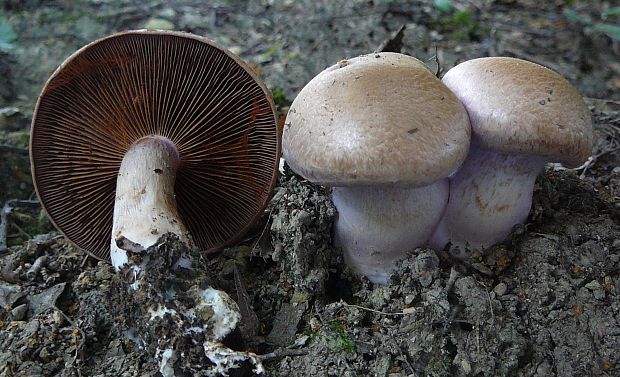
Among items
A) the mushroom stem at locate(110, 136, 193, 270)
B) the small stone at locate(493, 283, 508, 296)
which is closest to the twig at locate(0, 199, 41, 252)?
the mushroom stem at locate(110, 136, 193, 270)

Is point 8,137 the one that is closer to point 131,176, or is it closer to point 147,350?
point 131,176

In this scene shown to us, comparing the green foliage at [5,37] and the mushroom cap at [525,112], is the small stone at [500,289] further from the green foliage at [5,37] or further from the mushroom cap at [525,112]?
the green foliage at [5,37]

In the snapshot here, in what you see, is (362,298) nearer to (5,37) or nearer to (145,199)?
(145,199)

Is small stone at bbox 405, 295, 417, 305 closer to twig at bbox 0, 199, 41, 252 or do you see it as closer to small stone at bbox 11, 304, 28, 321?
small stone at bbox 11, 304, 28, 321

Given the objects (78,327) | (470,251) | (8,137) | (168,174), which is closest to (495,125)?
(470,251)

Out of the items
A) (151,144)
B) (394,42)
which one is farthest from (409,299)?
(394,42)

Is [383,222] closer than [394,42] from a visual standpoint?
Yes

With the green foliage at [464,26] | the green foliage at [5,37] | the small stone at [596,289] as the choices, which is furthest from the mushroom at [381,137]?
the green foliage at [464,26]
